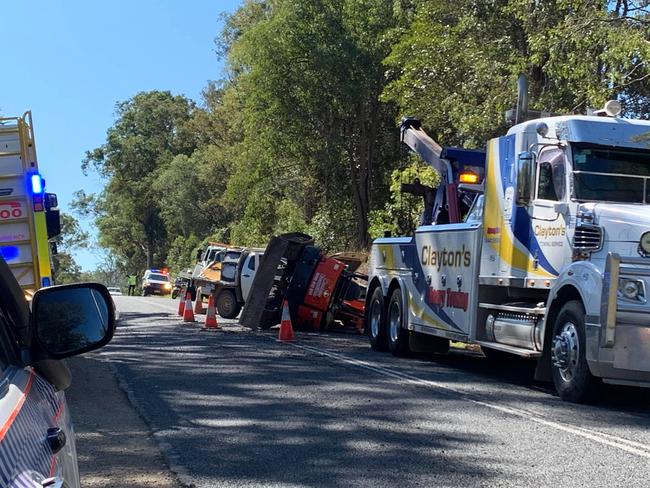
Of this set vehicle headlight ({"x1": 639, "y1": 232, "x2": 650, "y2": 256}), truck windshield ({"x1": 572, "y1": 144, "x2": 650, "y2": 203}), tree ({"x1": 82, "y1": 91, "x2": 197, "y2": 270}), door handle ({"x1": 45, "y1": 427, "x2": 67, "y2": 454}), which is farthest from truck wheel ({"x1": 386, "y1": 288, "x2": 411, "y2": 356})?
tree ({"x1": 82, "y1": 91, "x2": 197, "y2": 270})

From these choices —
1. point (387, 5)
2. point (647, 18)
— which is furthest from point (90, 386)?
point (387, 5)

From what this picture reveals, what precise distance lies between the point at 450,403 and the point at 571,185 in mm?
2873

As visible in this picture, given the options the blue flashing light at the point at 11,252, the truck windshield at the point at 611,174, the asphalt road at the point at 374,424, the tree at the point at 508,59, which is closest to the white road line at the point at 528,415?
the asphalt road at the point at 374,424

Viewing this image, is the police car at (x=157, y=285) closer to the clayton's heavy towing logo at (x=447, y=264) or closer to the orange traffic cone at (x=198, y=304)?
the orange traffic cone at (x=198, y=304)

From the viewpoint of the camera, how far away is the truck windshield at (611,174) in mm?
9375

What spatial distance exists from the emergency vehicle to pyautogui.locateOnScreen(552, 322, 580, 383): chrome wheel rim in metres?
6.82

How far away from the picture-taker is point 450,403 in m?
→ 8.81

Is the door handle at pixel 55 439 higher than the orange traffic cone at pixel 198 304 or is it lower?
higher

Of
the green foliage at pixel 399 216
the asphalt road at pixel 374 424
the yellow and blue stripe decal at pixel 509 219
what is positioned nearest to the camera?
the asphalt road at pixel 374 424

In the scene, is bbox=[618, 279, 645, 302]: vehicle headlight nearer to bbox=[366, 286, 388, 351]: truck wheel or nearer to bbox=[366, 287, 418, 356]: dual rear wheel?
bbox=[366, 287, 418, 356]: dual rear wheel

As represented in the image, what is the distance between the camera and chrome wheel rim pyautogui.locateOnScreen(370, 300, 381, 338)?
48.5ft

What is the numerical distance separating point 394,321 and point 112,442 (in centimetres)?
765

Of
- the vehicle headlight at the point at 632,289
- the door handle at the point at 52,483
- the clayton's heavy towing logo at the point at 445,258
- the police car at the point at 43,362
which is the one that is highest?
the clayton's heavy towing logo at the point at 445,258

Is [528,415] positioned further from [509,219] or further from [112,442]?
[112,442]
